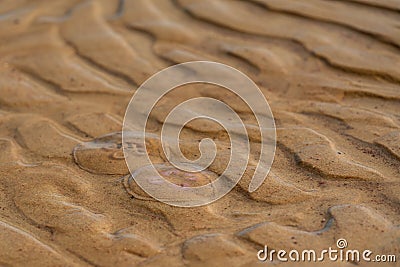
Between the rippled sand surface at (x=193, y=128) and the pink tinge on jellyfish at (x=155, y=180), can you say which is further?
the pink tinge on jellyfish at (x=155, y=180)

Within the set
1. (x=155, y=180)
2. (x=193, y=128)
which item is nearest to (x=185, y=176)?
(x=155, y=180)

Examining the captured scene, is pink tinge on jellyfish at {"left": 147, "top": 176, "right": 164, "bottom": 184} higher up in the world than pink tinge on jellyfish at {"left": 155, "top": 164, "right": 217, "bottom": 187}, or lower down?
lower down

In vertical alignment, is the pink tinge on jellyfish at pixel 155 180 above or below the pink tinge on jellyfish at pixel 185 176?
below

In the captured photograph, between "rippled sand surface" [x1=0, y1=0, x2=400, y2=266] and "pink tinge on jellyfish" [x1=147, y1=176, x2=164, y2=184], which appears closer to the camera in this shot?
"rippled sand surface" [x1=0, y1=0, x2=400, y2=266]

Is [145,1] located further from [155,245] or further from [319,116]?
[155,245]

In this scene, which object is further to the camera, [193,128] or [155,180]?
[193,128]

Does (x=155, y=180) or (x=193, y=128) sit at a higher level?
(x=193, y=128)

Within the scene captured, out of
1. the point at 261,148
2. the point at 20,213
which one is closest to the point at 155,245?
the point at 20,213

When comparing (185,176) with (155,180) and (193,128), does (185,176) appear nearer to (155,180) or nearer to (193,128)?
(155,180)
